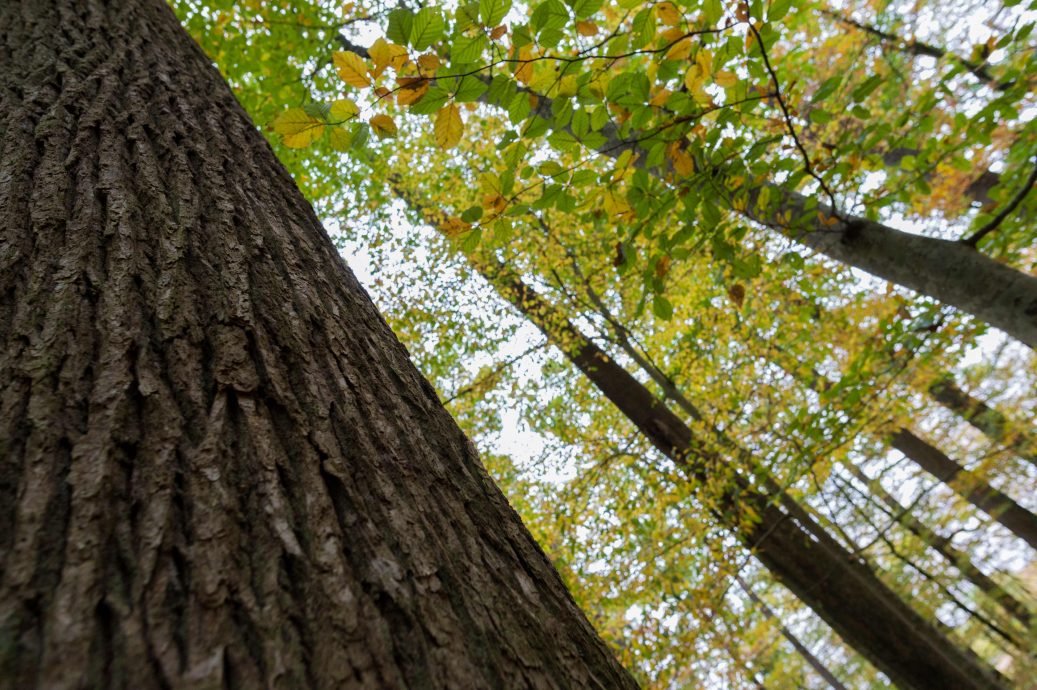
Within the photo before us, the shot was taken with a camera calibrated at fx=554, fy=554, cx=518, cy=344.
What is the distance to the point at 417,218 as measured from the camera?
9016 millimetres

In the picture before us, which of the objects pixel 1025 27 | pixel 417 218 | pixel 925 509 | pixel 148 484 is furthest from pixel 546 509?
pixel 148 484

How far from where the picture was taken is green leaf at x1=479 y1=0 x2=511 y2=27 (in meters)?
1.56

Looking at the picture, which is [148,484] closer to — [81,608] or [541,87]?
[81,608]

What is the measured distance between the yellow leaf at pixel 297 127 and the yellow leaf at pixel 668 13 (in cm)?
114

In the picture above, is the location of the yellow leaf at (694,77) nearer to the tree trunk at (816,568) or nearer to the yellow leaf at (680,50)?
the yellow leaf at (680,50)

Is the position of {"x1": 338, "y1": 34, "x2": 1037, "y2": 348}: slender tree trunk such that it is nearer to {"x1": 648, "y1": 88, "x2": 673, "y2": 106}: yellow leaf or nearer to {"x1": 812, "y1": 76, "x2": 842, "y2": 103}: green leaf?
{"x1": 648, "y1": 88, "x2": 673, "y2": 106}: yellow leaf

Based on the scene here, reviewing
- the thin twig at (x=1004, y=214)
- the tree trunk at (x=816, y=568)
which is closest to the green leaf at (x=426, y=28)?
the thin twig at (x=1004, y=214)

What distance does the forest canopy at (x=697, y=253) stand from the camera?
6.47 ft

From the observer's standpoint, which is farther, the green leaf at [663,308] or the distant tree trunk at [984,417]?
the distant tree trunk at [984,417]

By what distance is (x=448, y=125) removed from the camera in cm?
172

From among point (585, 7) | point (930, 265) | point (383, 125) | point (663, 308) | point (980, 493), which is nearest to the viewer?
point (585, 7)

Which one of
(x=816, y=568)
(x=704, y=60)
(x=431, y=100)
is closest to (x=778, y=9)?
(x=704, y=60)

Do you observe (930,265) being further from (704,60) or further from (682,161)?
(704,60)

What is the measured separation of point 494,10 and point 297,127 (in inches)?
26.1
